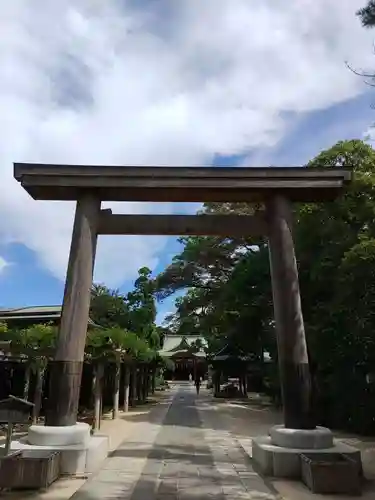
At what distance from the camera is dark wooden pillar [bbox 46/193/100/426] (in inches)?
305

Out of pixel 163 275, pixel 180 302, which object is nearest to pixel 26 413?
pixel 163 275

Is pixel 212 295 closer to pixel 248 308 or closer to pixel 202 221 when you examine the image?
pixel 248 308

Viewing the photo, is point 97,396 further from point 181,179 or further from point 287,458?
point 181,179

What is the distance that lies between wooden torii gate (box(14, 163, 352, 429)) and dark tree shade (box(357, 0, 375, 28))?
3.54 m

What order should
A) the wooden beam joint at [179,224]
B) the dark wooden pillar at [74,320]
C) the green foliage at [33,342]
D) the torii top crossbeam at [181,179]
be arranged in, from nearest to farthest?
the dark wooden pillar at [74,320] < the torii top crossbeam at [181,179] < the wooden beam joint at [179,224] < the green foliage at [33,342]

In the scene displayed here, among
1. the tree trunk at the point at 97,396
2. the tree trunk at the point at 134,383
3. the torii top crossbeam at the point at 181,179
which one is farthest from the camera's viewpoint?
the tree trunk at the point at 134,383

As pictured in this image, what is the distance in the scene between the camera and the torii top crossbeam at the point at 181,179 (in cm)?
875

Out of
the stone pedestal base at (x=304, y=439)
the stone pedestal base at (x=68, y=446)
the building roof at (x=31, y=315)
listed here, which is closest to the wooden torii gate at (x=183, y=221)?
the stone pedestal base at (x=304, y=439)

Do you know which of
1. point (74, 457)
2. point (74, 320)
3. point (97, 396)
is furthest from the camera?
point (97, 396)

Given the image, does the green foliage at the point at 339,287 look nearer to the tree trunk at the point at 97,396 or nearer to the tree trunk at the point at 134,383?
the tree trunk at the point at 97,396

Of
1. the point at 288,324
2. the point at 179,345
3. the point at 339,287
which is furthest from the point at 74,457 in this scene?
the point at 179,345

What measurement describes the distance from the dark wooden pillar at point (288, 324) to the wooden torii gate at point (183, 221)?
2 cm

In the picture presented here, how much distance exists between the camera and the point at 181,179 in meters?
8.85

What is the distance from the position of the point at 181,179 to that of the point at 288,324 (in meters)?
3.34
